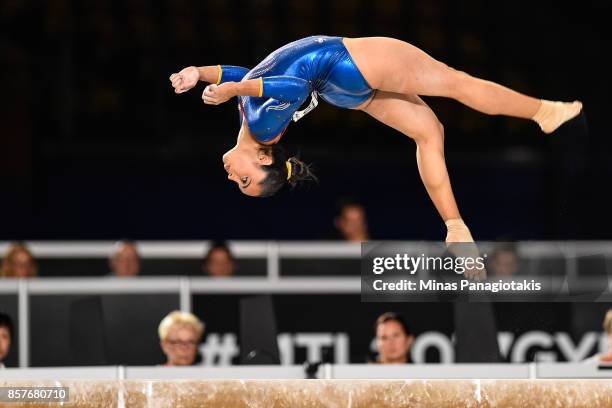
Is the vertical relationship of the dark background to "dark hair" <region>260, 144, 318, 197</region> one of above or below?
above

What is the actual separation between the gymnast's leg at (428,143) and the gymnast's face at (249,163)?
0.55m

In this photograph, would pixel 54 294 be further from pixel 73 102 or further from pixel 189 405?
pixel 73 102

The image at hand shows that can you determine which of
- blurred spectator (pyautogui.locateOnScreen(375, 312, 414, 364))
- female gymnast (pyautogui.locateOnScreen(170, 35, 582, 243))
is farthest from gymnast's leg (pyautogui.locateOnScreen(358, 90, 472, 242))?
blurred spectator (pyautogui.locateOnScreen(375, 312, 414, 364))

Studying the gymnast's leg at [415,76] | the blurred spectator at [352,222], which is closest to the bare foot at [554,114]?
the gymnast's leg at [415,76]

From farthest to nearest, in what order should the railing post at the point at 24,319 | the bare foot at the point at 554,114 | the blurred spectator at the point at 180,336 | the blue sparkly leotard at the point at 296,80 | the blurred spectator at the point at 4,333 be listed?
1. the railing post at the point at 24,319
2. the blurred spectator at the point at 180,336
3. the blurred spectator at the point at 4,333
4. the bare foot at the point at 554,114
5. the blue sparkly leotard at the point at 296,80

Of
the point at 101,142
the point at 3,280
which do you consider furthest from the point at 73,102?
the point at 3,280

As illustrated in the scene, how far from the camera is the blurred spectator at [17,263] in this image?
7320mm

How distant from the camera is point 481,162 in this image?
410 inches

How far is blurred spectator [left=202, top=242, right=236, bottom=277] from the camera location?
24.3 feet

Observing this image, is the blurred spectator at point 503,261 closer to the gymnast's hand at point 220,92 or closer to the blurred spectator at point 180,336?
the gymnast's hand at point 220,92

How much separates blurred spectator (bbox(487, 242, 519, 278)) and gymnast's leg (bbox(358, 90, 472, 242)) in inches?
11.8

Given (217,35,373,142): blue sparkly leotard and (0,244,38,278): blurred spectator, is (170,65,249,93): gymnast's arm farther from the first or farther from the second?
(0,244,38,278): blurred spectator

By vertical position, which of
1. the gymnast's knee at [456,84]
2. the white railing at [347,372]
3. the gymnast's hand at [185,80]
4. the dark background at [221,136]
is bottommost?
the white railing at [347,372]

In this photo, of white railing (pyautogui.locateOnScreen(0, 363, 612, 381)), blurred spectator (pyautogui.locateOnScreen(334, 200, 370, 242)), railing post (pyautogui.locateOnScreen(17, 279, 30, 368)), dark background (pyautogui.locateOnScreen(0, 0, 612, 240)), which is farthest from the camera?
dark background (pyautogui.locateOnScreen(0, 0, 612, 240))
